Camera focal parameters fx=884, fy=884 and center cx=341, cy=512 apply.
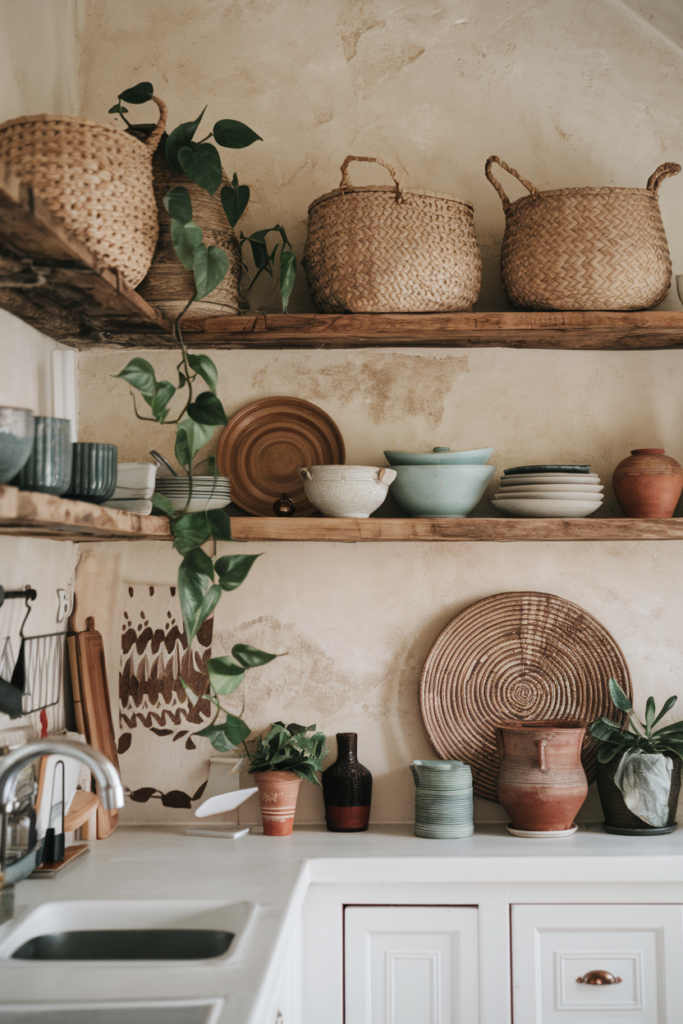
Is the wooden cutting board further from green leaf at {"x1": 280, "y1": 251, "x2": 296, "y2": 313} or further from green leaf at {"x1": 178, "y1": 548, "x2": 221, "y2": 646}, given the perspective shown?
green leaf at {"x1": 280, "y1": 251, "x2": 296, "y2": 313}

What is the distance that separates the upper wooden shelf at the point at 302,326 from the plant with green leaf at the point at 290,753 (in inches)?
37.9

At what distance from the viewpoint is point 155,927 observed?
1556 millimetres

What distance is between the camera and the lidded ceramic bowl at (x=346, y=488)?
6.68 feet

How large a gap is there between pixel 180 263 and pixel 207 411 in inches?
13.9

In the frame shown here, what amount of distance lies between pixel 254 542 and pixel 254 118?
1133 millimetres

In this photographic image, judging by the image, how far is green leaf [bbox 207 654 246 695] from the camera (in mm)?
1997

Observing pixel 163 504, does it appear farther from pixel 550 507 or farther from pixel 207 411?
pixel 550 507

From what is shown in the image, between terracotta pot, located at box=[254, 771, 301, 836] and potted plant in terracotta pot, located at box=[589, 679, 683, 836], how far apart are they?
2.39 feet

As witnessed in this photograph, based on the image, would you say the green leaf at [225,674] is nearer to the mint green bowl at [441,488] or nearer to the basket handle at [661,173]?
the mint green bowl at [441,488]

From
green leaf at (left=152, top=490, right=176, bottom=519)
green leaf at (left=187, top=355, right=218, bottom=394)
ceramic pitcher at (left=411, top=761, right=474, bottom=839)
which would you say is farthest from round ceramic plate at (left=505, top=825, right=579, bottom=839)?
green leaf at (left=187, top=355, right=218, bottom=394)

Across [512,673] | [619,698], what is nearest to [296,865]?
[512,673]

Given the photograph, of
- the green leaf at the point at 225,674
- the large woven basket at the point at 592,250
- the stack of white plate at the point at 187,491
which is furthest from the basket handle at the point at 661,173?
the green leaf at the point at 225,674

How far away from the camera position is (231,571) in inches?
77.3

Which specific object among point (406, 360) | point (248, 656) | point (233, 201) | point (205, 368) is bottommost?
point (248, 656)
